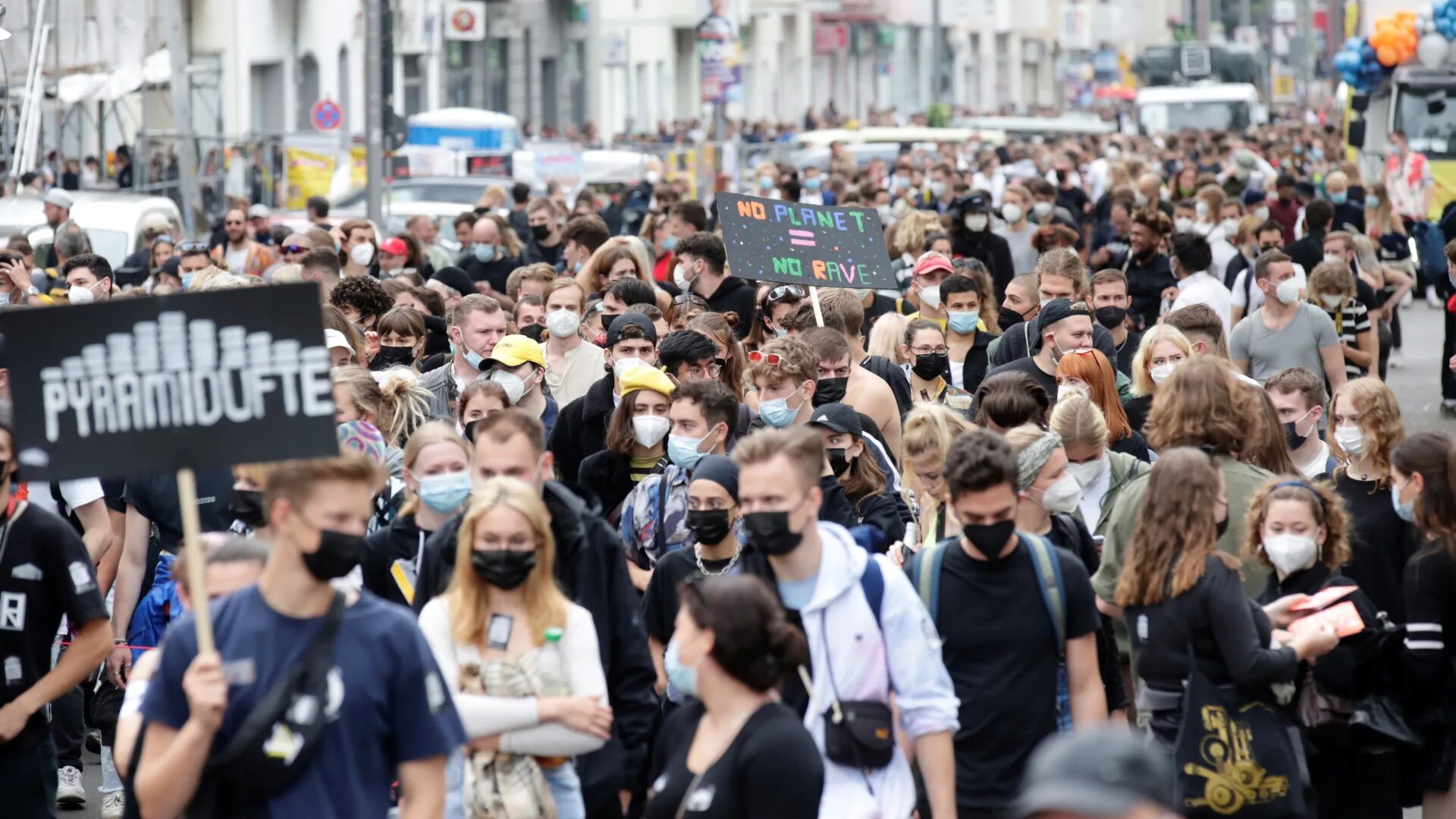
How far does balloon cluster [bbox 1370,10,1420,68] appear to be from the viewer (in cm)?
2747

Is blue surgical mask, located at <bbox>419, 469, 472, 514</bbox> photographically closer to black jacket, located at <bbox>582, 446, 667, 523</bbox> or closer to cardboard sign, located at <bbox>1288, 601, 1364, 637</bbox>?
black jacket, located at <bbox>582, 446, 667, 523</bbox>

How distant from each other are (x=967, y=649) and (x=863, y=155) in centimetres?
3594

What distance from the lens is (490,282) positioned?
1587 cm

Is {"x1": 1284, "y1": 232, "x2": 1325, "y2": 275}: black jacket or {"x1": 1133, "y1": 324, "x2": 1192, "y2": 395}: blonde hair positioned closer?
{"x1": 1133, "y1": 324, "x2": 1192, "y2": 395}: blonde hair

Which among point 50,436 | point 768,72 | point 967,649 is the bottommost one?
point 967,649

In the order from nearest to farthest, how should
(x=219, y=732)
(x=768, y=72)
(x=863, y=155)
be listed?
(x=219, y=732) < (x=863, y=155) < (x=768, y=72)

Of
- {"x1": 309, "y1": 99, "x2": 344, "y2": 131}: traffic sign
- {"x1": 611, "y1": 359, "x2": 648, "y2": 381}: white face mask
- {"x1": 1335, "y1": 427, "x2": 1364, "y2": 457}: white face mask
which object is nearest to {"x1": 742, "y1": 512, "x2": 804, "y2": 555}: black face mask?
{"x1": 611, "y1": 359, "x2": 648, "y2": 381}: white face mask

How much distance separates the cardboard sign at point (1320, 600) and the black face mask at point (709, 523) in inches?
60.6

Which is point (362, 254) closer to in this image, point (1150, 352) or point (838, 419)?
point (1150, 352)

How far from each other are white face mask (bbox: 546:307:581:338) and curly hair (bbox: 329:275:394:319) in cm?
84

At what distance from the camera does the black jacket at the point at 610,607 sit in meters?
5.44

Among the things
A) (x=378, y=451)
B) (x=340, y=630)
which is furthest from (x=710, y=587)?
(x=378, y=451)

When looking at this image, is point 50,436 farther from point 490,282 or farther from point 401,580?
point 490,282

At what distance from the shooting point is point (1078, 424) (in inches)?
280
